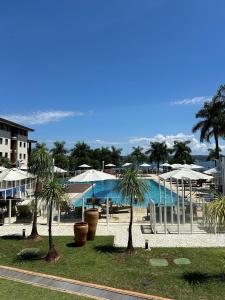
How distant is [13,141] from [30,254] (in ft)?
178

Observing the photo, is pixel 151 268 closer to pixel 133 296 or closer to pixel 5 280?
pixel 133 296

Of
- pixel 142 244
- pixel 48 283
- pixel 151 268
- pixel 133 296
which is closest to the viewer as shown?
pixel 133 296

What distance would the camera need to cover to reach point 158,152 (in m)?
61.1

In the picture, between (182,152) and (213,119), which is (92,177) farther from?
(182,152)

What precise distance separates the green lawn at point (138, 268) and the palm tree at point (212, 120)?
2879cm

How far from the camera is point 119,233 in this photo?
1259 centimetres

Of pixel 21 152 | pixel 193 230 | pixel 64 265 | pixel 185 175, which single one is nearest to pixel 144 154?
pixel 21 152

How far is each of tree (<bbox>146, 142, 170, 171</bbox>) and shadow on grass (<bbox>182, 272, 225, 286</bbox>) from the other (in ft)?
173

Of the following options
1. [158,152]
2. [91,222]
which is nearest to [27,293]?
[91,222]

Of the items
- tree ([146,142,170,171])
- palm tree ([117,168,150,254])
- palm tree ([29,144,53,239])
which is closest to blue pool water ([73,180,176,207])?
palm tree ([117,168,150,254])

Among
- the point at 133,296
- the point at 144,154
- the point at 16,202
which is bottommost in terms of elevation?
the point at 133,296

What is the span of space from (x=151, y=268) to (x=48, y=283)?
2777 mm

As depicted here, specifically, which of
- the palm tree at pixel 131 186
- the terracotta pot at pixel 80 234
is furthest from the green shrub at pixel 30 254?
the palm tree at pixel 131 186

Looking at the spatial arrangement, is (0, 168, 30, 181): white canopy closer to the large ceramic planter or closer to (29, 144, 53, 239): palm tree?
(29, 144, 53, 239): palm tree
